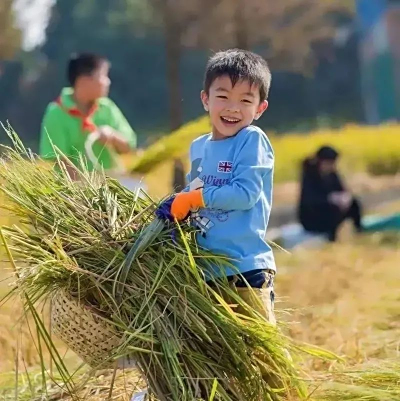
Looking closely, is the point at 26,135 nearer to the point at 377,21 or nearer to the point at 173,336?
the point at 377,21

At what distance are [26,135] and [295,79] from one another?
186 inches

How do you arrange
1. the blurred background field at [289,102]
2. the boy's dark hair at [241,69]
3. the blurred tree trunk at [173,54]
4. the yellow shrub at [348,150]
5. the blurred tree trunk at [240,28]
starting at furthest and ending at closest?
1. the yellow shrub at [348,150]
2. the blurred tree trunk at [240,28]
3. the blurred tree trunk at [173,54]
4. the blurred background field at [289,102]
5. the boy's dark hair at [241,69]

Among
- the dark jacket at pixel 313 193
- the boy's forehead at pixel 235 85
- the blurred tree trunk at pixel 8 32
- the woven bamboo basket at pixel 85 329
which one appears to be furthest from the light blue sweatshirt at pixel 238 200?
the blurred tree trunk at pixel 8 32

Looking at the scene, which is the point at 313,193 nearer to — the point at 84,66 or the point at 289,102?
the point at 84,66

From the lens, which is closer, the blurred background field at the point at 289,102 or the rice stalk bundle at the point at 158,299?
the rice stalk bundle at the point at 158,299


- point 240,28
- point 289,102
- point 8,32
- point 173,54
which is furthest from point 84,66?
point 289,102

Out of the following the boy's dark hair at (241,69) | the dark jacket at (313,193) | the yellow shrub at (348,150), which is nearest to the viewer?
the boy's dark hair at (241,69)

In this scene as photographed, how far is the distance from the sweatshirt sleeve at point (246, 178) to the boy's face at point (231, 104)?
0.20 feet

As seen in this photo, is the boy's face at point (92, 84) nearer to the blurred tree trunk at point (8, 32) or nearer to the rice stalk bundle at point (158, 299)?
the rice stalk bundle at point (158, 299)

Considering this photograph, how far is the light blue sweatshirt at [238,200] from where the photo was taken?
95.5 inches

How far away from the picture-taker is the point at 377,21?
38.8ft

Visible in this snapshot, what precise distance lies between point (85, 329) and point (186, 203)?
0.44 m

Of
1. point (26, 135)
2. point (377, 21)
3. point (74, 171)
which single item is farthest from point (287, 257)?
point (26, 135)

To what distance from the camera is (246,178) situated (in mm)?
2438
